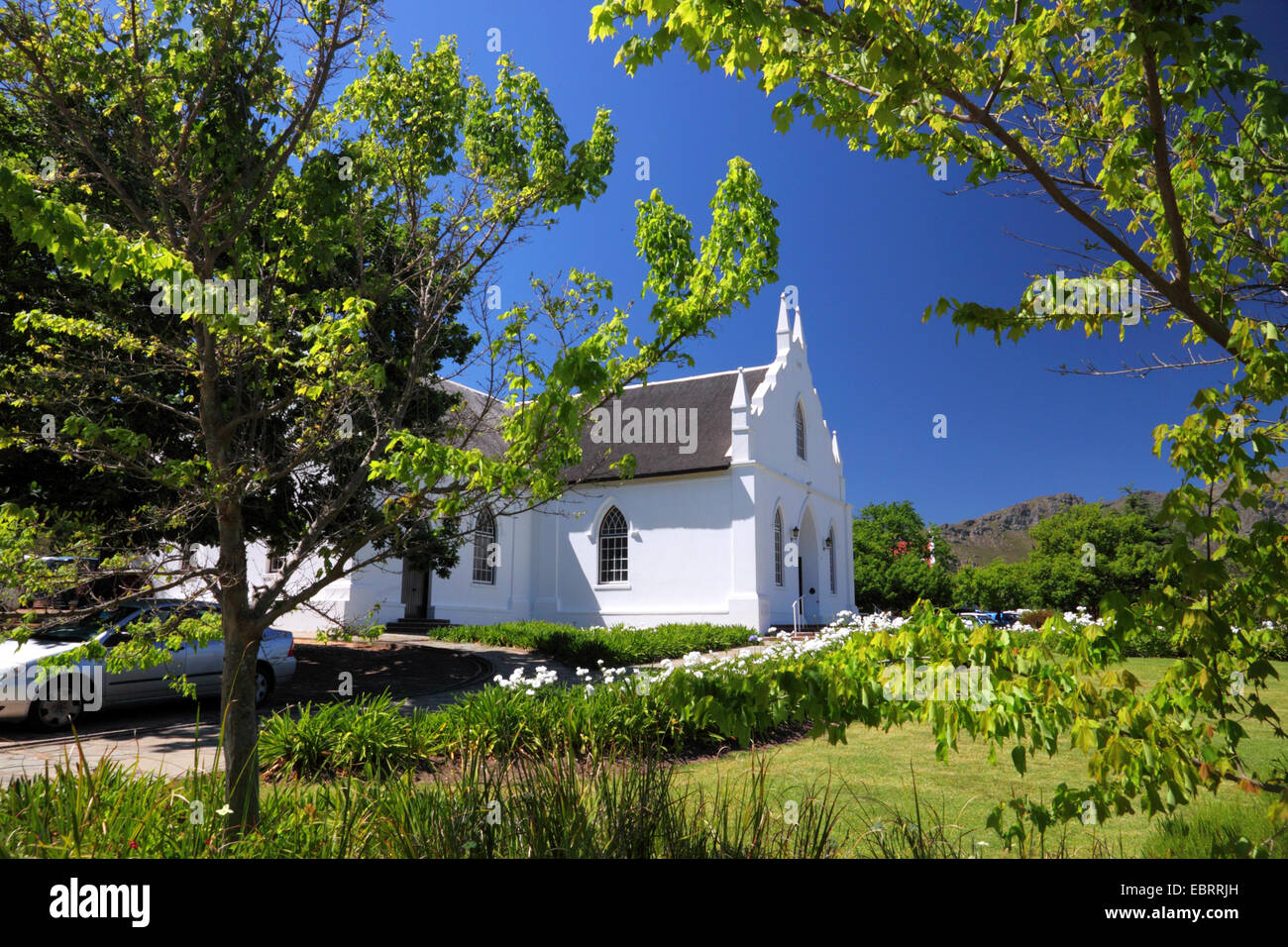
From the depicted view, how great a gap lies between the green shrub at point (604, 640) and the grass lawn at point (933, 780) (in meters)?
7.17

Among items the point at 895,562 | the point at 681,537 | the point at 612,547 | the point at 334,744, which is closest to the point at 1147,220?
the point at 334,744

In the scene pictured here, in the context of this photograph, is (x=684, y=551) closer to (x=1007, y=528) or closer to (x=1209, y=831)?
(x=1209, y=831)

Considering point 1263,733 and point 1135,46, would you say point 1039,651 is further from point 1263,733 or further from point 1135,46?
point 1263,733

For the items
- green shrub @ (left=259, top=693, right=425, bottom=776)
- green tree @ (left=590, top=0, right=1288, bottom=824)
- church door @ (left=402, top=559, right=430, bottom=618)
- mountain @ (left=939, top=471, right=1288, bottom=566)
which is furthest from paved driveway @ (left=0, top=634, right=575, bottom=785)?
mountain @ (left=939, top=471, right=1288, bottom=566)

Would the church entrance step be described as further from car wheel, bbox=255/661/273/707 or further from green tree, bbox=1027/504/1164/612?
green tree, bbox=1027/504/1164/612

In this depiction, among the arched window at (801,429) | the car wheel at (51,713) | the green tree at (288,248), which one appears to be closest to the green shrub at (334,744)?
the green tree at (288,248)

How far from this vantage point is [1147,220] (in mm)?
4762

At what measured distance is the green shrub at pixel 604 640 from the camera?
1717 centimetres

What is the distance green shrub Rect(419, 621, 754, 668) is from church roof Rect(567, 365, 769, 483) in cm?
603

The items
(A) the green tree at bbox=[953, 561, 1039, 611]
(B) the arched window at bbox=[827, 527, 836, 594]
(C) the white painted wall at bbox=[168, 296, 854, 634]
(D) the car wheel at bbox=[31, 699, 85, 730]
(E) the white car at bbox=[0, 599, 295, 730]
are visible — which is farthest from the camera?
(A) the green tree at bbox=[953, 561, 1039, 611]

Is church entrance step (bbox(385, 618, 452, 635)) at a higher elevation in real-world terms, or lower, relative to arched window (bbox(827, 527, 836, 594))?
lower

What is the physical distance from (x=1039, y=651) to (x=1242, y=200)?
3695 mm

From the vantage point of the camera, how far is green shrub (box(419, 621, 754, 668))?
17.2 meters

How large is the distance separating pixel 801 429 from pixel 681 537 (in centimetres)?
797
